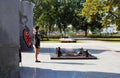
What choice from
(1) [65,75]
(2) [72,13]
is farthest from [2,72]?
(2) [72,13]

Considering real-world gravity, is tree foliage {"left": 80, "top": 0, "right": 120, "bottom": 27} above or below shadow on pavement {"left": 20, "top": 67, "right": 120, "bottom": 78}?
above

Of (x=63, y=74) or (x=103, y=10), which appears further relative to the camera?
(x=103, y=10)

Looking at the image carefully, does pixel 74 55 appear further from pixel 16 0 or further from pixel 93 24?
pixel 93 24

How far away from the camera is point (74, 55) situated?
53.1ft

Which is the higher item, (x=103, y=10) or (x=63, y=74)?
(x=103, y=10)

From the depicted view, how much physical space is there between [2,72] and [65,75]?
2.84 m

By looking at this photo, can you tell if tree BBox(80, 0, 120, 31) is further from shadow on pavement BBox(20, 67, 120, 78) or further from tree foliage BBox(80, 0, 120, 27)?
shadow on pavement BBox(20, 67, 120, 78)

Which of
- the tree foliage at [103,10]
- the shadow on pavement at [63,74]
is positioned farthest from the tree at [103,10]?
the shadow on pavement at [63,74]

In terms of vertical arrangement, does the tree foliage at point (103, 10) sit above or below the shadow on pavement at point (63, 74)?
above

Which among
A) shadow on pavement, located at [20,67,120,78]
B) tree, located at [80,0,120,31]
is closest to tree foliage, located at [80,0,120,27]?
tree, located at [80,0,120,31]

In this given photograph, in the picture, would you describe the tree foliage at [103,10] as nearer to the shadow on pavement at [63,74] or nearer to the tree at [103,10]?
the tree at [103,10]

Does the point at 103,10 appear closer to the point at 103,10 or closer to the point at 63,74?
the point at 103,10

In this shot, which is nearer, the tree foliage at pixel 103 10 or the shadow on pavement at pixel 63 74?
the shadow on pavement at pixel 63 74

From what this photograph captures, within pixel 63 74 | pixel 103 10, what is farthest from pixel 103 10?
pixel 63 74
